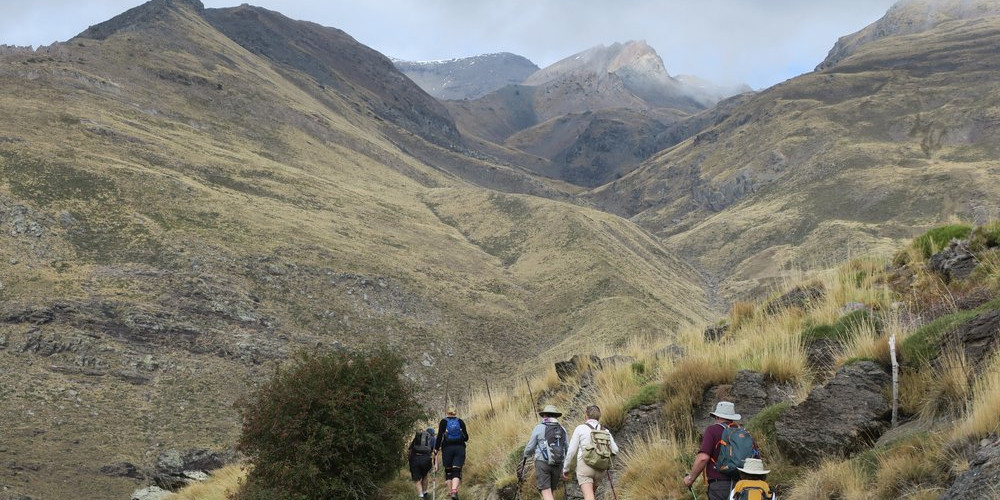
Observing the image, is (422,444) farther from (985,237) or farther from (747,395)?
(985,237)

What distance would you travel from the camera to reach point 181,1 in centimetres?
18800

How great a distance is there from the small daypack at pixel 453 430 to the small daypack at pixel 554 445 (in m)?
3.80

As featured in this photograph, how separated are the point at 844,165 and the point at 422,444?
5666 inches

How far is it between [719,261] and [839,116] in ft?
191

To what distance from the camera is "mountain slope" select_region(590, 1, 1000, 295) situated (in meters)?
114

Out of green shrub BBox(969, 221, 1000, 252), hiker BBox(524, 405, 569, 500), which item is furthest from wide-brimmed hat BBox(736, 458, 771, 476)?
green shrub BBox(969, 221, 1000, 252)

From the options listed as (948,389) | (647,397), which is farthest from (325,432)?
Answer: (948,389)

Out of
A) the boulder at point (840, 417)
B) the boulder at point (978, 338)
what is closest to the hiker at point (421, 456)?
the boulder at point (840, 417)

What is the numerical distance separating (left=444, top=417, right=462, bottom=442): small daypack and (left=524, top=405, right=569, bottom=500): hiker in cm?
350

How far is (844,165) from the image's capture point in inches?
5433

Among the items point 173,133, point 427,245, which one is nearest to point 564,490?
point 427,245

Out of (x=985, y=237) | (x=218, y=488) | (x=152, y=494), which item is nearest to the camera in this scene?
(x=985, y=237)

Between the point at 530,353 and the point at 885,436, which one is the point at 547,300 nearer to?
the point at 530,353

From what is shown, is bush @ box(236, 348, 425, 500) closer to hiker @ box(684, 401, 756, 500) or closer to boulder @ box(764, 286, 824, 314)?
boulder @ box(764, 286, 824, 314)
